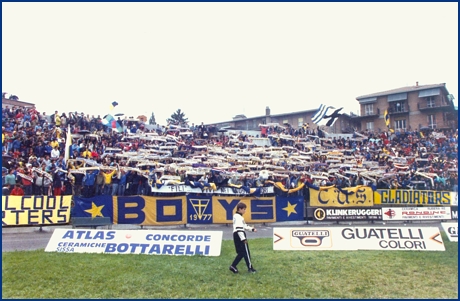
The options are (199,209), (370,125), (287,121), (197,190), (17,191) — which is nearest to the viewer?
(17,191)

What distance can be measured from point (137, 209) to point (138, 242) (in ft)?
Answer: 20.5

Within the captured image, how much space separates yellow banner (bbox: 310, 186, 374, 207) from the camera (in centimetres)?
2284

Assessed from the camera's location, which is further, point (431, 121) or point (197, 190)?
point (431, 121)

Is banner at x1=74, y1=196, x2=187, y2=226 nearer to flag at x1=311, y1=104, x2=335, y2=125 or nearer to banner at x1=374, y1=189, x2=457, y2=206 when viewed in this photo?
banner at x1=374, y1=189, x2=457, y2=206

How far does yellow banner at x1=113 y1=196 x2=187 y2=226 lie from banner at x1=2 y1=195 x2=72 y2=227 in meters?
2.22

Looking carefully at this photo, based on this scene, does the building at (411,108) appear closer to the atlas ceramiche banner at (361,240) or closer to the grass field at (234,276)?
the atlas ceramiche banner at (361,240)

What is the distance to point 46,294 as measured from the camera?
862cm

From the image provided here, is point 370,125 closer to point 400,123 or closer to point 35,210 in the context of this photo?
point 400,123

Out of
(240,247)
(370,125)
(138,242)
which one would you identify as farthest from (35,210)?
(370,125)

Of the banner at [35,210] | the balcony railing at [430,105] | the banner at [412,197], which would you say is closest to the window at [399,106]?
the balcony railing at [430,105]

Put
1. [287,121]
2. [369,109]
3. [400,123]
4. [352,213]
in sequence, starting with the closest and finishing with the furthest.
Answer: [352,213] < [400,123] < [287,121] < [369,109]

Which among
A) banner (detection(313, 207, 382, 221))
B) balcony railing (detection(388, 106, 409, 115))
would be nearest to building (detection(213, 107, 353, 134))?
balcony railing (detection(388, 106, 409, 115))

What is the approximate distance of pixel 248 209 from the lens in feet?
68.6

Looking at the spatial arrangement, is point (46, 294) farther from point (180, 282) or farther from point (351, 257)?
point (351, 257)
